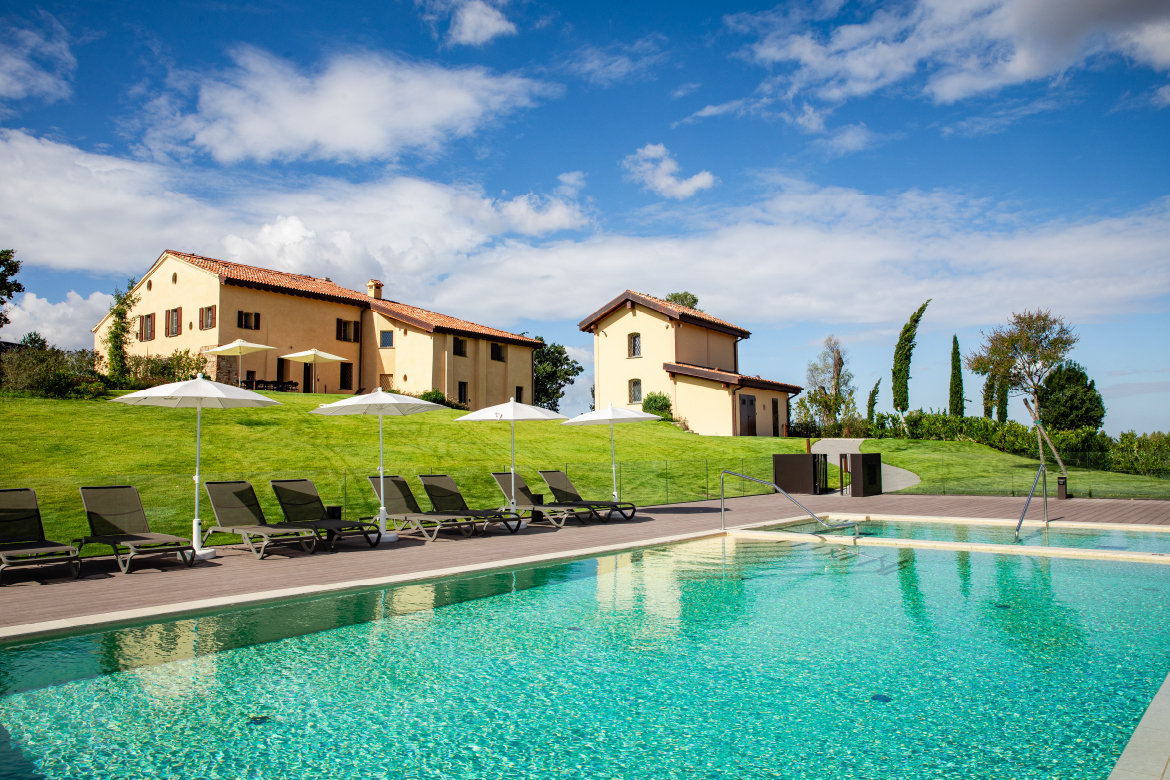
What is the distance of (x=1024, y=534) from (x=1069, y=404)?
1320 inches

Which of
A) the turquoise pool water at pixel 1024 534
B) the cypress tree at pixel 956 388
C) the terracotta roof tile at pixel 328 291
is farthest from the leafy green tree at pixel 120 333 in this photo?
the cypress tree at pixel 956 388

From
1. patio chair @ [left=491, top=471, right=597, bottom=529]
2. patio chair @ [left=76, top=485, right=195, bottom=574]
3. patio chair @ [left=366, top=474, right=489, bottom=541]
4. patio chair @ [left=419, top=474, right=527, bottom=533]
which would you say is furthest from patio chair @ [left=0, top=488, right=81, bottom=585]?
patio chair @ [left=491, top=471, right=597, bottom=529]

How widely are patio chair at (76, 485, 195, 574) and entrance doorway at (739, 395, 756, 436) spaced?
25216mm

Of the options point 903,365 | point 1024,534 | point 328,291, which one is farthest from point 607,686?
point 903,365

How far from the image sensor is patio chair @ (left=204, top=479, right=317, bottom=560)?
961 cm

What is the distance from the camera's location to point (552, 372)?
54594 mm

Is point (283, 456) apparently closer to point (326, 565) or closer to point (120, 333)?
point (326, 565)

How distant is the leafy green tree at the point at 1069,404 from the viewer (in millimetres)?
38594

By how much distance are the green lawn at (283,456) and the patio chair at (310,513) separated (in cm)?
115

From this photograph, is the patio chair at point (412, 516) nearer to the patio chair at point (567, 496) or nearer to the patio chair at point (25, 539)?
the patio chair at point (567, 496)

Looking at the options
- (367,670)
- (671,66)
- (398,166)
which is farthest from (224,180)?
(367,670)

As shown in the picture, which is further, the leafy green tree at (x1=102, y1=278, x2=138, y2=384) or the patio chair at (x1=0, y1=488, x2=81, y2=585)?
the leafy green tree at (x1=102, y1=278, x2=138, y2=384)

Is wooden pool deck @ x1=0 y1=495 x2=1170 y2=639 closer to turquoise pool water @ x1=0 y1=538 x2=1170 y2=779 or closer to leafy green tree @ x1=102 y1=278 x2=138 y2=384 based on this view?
turquoise pool water @ x1=0 y1=538 x2=1170 y2=779

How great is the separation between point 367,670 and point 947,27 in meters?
14.9
